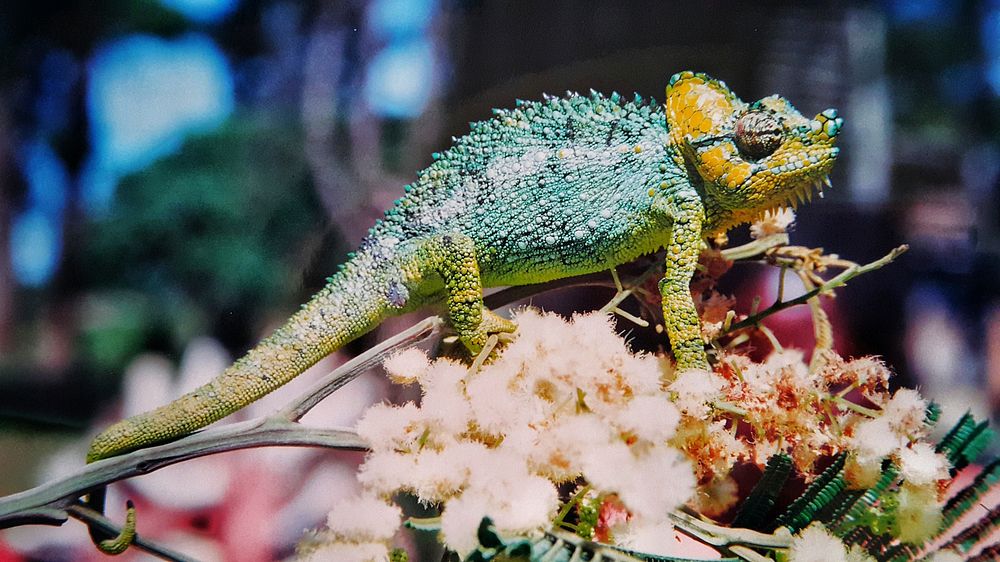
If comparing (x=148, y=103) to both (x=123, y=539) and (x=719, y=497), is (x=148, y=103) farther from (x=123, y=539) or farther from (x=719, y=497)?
(x=719, y=497)

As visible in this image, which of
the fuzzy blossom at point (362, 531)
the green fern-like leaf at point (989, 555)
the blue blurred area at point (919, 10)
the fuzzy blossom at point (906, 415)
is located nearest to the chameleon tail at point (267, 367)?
the fuzzy blossom at point (362, 531)

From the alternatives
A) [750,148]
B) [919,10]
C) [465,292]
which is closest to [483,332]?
[465,292]

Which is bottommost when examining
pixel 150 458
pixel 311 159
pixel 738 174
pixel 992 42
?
pixel 150 458

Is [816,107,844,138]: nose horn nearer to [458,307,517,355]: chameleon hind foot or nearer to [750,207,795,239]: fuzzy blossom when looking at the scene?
[750,207,795,239]: fuzzy blossom

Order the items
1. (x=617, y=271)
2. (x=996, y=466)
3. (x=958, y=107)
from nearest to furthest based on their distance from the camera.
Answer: (x=996, y=466) < (x=617, y=271) < (x=958, y=107)

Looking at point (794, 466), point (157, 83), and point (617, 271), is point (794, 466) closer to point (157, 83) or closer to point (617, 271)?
point (617, 271)

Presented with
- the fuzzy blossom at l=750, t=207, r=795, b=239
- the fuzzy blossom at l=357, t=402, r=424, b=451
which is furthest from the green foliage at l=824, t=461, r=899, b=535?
the fuzzy blossom at l=357, t=402, r=424, b=451

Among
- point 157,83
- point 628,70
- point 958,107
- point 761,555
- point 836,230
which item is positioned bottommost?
point 761,555

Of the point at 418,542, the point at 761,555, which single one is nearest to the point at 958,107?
the point at 761,555
